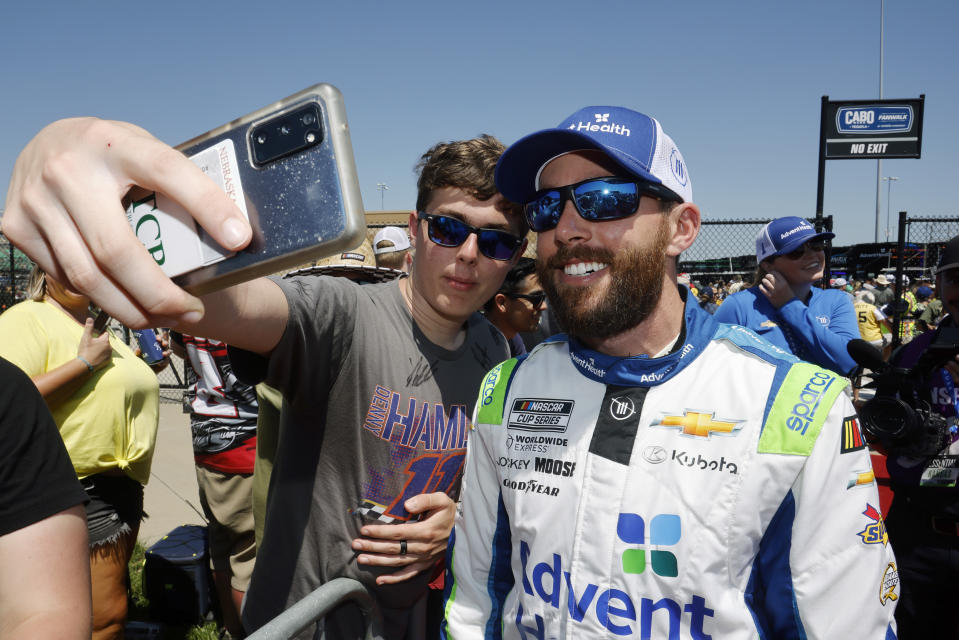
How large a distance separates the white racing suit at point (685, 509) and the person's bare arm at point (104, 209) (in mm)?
1001

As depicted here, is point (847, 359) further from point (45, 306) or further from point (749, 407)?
point (45, 306)

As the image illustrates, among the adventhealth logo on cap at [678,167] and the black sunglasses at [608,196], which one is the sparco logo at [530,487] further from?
the adventhealth logo on cap at [678,167]

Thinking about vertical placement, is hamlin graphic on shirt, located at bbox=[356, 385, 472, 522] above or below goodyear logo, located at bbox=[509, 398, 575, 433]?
below

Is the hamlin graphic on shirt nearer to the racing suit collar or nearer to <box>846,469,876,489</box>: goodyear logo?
the racing suit collar

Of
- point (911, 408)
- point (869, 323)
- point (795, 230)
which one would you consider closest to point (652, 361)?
point (911, 408)

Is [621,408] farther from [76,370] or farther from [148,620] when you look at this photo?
[148,620]

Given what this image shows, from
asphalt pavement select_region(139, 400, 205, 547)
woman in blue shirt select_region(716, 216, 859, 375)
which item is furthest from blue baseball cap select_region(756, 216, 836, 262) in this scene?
asphalt pavement select_region(139, 400, 205, 547)

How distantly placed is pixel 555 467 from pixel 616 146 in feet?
2.77

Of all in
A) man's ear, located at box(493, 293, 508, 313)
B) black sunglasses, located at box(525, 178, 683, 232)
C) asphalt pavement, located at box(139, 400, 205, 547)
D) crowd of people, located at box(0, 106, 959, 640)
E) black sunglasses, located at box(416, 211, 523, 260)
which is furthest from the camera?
asphalt pavement, located at box(139, 400, 205, 547)

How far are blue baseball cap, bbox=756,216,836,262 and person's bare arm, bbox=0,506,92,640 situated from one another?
4.14 meters

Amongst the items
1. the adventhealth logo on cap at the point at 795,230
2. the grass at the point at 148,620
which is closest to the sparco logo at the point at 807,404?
the adventhealth logo on cap at the point at 795,230

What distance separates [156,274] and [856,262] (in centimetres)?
2867

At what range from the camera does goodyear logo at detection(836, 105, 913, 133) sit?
6531 mm

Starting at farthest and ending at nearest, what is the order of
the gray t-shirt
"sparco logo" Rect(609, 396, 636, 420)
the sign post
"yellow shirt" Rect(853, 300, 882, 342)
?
"yellow shirt" Rect(853, 300, 882, 342) < the sign post < the gray t-shirt < "sparco logo" Rect(609, 396, 636, 420)
